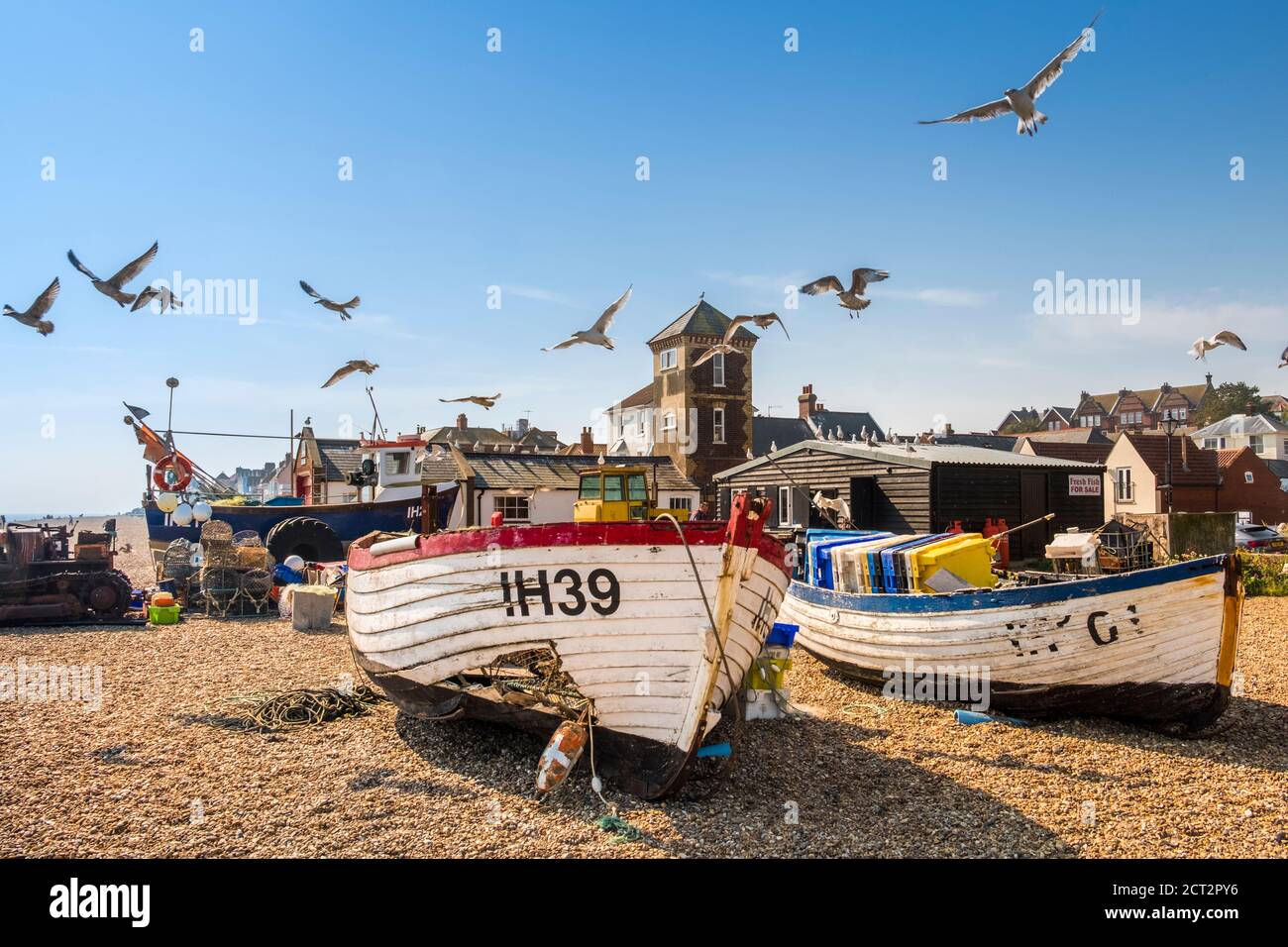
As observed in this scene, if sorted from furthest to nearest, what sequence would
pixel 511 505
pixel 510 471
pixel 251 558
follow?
1. pixel 510 471
2. pixel 511 505
3. pixel 251 558

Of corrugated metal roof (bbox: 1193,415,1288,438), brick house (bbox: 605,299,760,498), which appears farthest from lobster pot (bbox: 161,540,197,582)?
corrugated metal roof (bbox: 1193,415,1288,438)

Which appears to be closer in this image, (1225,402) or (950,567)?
(950,567)

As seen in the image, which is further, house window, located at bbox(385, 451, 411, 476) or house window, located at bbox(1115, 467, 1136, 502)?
house window, located at bbox(1115, 467, 1136, 502)

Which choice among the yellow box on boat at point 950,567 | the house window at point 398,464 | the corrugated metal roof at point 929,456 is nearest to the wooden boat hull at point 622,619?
the yellow box on boat at point 950,567

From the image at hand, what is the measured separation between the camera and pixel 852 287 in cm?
1497

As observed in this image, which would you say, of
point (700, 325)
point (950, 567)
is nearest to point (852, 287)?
point (950, 567)

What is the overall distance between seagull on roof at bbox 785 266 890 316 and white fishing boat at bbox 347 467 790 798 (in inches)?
323

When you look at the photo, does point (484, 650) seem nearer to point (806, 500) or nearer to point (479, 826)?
point (479, 826)

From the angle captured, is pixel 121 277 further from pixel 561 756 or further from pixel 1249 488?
pixel 1249 488

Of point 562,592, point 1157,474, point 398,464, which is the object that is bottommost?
point 562,592

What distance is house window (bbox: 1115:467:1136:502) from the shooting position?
41.9 m

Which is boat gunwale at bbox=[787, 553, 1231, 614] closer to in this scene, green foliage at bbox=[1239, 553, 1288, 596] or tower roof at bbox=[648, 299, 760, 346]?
green foliage at bbox=[1239, 553, 1288, 596]

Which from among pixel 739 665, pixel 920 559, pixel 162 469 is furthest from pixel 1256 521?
pixel 162 469

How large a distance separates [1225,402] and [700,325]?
2886 inches
